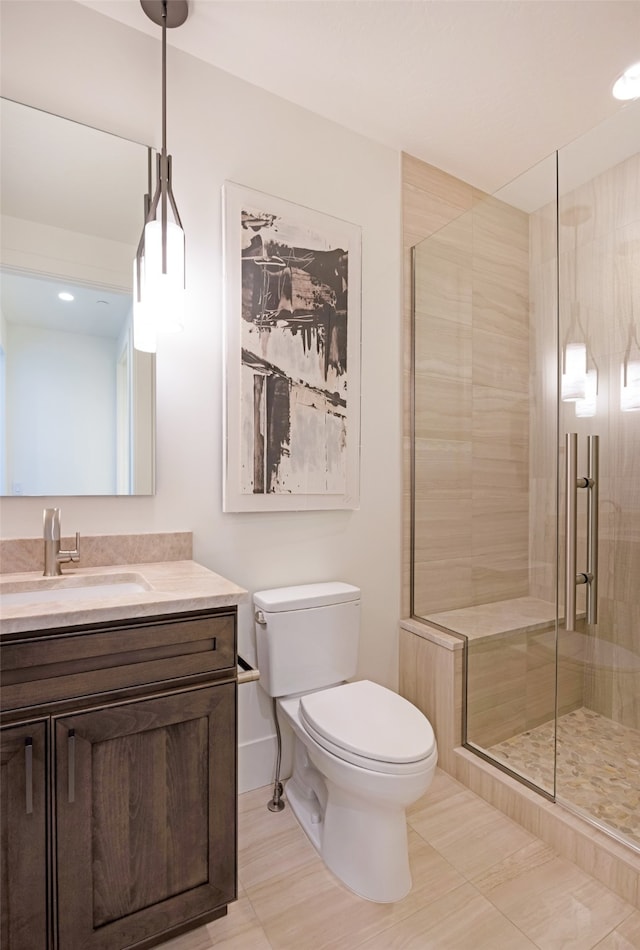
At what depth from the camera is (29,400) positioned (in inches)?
56.8

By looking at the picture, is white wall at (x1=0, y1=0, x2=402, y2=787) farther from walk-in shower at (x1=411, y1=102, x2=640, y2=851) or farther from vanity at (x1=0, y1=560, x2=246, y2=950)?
vanity at (x1=0, y1=560, x2=246, y2=950)

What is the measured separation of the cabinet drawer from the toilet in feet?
1.48

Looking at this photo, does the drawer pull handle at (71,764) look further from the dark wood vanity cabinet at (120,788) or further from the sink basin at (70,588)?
the sink basin at (70,588)

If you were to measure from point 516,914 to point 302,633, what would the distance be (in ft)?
3.06

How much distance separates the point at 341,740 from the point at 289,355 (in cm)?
129

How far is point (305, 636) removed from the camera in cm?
172

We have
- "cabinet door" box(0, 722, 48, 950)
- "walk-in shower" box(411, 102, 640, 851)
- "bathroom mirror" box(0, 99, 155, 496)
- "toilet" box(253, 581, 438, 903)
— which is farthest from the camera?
"walk-in shower" box(411, 102, 640, 851)

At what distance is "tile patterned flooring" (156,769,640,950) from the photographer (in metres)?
1.23

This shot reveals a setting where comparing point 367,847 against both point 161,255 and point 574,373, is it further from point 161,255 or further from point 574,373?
point 161,255

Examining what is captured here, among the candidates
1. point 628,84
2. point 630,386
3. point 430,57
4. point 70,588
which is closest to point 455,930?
point 70,588

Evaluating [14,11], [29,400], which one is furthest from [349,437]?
[14,11]

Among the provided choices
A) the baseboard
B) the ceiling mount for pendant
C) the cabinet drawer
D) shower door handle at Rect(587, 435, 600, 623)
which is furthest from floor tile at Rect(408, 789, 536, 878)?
the ceiling mount for pendant

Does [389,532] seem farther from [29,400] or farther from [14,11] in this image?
[14,11]

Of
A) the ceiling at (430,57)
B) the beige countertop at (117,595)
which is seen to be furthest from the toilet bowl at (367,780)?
the ceiling at (430,57)
